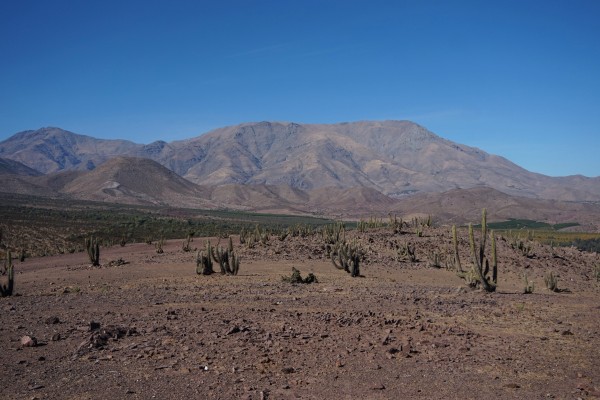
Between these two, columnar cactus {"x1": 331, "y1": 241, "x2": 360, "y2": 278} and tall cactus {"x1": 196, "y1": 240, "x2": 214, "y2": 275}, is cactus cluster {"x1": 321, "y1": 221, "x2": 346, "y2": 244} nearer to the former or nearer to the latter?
columnar cactus {"x1": 331, "y1": 241, "x2": 360, "y2": 278}

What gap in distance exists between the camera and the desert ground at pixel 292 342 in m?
8.91

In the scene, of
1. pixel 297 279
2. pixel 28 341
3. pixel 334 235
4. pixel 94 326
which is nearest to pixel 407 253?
pixel 334 235

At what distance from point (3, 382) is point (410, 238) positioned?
1390 inches

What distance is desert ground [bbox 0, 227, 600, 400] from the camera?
8914mm

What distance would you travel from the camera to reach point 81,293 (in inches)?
730

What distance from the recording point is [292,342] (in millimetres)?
11281

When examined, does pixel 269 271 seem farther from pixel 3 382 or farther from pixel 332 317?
Result: pixel 3 382

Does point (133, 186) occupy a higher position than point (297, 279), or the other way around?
point (133, 186)

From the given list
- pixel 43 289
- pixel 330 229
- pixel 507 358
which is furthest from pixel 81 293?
pixel 330 229

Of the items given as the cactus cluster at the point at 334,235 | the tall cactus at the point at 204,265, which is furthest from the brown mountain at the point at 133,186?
the tall cactus at the point at 204,265

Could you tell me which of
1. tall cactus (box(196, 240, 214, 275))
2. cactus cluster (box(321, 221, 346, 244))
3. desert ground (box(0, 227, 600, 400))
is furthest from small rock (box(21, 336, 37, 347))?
cactus cluster (box(321, 221, 346, 244))

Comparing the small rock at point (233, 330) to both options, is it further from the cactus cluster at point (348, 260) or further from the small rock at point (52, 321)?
the cactus cluster at point (348, 260)

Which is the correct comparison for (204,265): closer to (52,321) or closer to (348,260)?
(348,260)

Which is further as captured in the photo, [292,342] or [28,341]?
[292,342]
